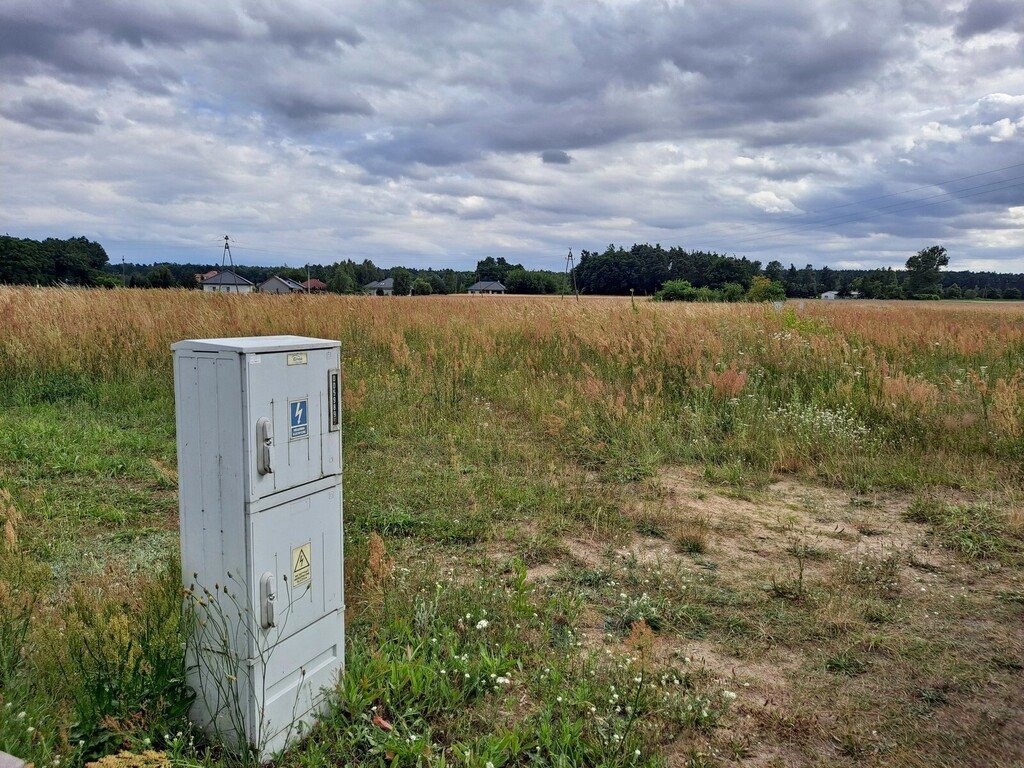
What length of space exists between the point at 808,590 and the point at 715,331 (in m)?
6.86

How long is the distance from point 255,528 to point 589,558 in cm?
257

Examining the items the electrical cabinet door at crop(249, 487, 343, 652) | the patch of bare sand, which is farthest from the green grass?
the electrical cabinet door at crop(249, 487, 343, 652)

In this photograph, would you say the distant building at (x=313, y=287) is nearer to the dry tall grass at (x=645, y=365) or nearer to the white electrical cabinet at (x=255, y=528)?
the dry tall grass at (x=645, y=365)

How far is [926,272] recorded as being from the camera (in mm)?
74312

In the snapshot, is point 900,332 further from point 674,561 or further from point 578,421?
point 674,561

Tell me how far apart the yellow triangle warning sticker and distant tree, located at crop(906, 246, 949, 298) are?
3334 inches

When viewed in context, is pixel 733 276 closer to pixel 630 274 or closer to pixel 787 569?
pixel 630 274

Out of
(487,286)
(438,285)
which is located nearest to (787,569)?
(438,285)

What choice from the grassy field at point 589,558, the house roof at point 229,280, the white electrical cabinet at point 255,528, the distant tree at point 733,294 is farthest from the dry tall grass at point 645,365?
the house roof at point 229,280

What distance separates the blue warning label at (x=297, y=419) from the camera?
240 cm

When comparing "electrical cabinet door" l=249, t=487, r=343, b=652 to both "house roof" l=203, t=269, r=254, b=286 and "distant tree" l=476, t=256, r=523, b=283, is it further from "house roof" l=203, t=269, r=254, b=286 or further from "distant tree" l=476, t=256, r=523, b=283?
"distant tree" l=476, t=256, r=523, b=283

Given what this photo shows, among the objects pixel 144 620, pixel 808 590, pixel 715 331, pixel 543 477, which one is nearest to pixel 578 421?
pixel 543 477

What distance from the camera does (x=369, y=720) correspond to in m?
2.57

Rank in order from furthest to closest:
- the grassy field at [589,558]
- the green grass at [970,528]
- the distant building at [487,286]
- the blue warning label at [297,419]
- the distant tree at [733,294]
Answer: the distant building at [487,286], the distant tree at [733,294], the green grass at [970,528], the grassy field at [589,558], the blue warning label at [297,419]
